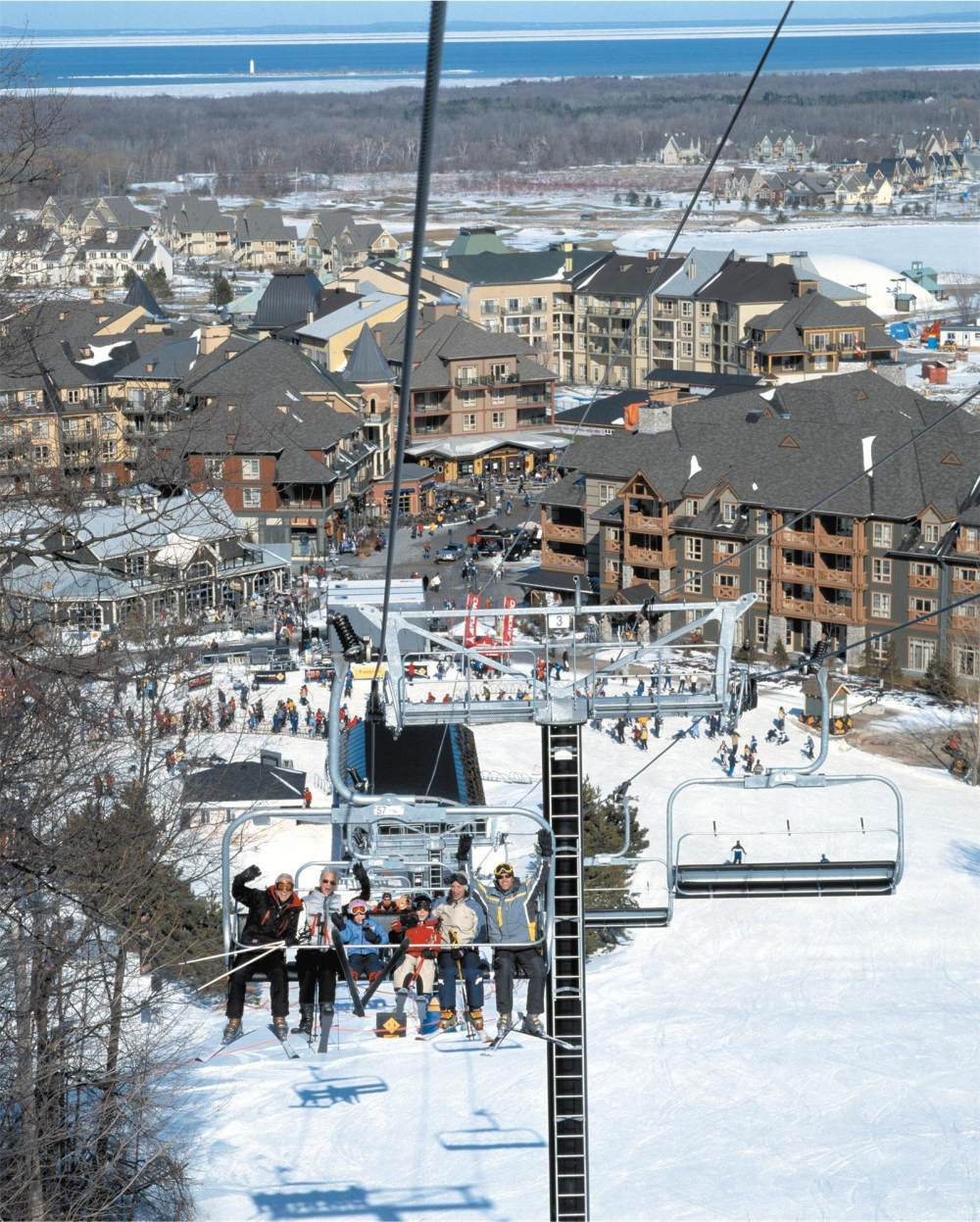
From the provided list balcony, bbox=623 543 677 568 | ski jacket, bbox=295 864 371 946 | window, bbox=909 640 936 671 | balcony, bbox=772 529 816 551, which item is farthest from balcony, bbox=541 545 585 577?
ski jacket, bbox=295 864 371 946

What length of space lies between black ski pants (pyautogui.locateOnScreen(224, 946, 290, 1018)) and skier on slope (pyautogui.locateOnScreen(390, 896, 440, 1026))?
0.69 meters

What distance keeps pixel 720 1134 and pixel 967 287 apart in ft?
318

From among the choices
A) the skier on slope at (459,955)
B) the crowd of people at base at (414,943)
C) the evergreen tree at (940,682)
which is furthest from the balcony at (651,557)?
the skier on slope at (459,955)

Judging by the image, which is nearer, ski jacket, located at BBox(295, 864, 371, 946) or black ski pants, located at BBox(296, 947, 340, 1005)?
ski jacket, located at BBox(295, 864, 371, 946)

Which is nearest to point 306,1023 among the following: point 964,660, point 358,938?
point 358,938

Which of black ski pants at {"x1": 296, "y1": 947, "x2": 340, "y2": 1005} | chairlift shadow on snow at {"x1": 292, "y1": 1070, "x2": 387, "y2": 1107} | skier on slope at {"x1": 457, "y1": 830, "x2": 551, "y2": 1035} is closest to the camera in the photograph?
skier on slope at {"x1": 457, "y1": 830, "x2": 551, "y2": 1035}

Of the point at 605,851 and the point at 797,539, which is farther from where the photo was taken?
the point at 797,539

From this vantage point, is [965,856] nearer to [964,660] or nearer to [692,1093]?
[692,1093]

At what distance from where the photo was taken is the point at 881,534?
45.8m

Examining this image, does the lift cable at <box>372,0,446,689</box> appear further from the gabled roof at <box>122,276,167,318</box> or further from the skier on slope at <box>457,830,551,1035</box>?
the gabled roof at <box>122,276,167,318</box>

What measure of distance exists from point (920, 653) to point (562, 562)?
10.5 metres

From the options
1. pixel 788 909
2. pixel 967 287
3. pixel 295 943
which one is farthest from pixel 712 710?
pixel 967 287

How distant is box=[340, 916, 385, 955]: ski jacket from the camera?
12.5 meters

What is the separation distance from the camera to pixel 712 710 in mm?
11695
